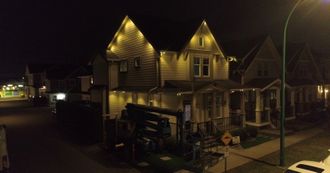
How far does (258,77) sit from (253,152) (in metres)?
13.2

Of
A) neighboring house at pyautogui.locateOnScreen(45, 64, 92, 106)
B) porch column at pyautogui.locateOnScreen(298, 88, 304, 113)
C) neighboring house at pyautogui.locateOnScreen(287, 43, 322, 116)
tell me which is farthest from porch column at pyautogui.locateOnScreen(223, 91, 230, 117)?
neighboring house at pyautogui.locateOnScreen(45, 64, 92, 106)

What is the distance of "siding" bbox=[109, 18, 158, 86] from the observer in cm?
2025

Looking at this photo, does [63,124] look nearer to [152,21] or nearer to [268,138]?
[152,21]

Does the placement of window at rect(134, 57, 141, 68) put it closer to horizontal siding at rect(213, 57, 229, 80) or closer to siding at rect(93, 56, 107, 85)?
siding at rect(93, 56, 107, 85)

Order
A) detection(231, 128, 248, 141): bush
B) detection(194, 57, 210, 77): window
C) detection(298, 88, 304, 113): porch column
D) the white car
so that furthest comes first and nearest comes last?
detection(298, 88, 304, 113): porch column
detection(194, 57, 210, 77): window
detection(231, 128, 248, 141): bush
the white car

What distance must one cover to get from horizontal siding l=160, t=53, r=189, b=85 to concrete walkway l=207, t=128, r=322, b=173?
22.5ft

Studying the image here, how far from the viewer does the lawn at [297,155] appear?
12945 mm

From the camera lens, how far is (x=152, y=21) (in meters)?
23.1

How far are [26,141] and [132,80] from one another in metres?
9.14

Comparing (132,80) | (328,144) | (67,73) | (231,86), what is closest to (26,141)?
(132,80)

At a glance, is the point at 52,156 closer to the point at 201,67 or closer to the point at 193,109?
the point at 193,109

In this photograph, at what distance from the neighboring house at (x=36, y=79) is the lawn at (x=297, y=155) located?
169 ft

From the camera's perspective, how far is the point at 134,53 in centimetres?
2202

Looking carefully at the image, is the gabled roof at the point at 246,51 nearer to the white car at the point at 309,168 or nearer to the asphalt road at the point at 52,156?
the white car at the point at 309,168
